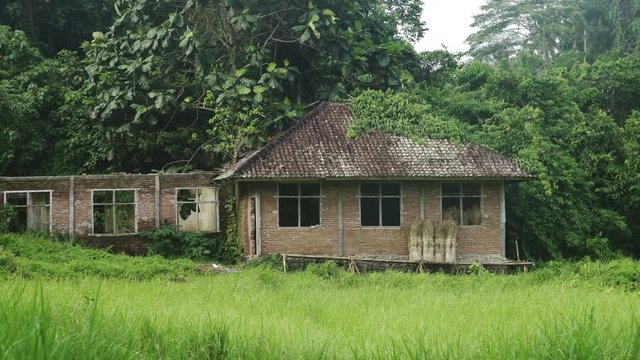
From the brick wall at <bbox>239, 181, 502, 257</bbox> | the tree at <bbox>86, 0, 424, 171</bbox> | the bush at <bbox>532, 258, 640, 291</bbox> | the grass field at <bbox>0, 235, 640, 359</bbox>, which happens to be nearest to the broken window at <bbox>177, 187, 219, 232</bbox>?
the tree at <bbox>86, 0, 424, 171</bbox>

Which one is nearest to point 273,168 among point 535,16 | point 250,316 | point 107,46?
point 107,46

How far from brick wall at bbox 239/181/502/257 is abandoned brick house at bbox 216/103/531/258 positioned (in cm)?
3

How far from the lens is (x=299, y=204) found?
64.1 feet

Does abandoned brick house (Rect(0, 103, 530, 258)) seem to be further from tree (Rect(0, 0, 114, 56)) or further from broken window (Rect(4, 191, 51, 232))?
tree (Rect(0, 0, 114, 56))

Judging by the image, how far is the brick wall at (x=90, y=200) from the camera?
68.2 feet

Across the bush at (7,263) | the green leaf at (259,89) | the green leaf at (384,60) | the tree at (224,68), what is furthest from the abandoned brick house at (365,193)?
the bush at (7,263)

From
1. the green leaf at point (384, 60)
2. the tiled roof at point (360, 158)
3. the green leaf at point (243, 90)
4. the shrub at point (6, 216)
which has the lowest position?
the shrub at point (6, 216)

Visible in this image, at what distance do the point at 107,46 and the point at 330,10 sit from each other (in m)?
7.53

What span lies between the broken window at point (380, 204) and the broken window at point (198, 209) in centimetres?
459

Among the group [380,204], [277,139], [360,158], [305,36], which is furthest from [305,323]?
[305,36]

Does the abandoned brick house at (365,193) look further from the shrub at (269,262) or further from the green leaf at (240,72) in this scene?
the green leaf at (240,72)

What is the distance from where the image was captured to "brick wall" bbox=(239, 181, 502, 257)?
63.3 ft

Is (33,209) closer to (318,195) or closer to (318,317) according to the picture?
(318,195)

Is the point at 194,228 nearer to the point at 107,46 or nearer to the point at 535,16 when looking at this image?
the point at 107,46
